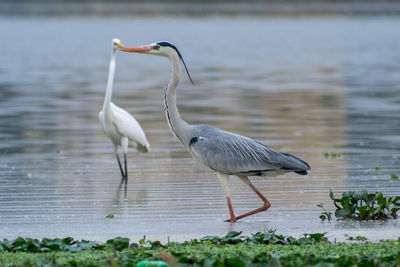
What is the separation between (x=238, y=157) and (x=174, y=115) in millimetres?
871

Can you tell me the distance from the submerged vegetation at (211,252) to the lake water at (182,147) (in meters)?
0.73

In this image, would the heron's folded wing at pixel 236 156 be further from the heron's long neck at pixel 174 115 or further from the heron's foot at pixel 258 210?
the heron's foot at pixel 258 210

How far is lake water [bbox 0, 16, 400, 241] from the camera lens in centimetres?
921

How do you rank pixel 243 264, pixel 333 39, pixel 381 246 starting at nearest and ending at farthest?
pixel 243 264 → pixel 381 246 → pixel 333 39

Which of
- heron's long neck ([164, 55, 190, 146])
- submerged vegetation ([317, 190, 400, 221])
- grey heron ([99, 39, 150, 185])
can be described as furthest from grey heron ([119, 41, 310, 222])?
grey heron ([99, 39, 150, 185])

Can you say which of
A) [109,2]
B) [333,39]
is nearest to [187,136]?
[333,39]

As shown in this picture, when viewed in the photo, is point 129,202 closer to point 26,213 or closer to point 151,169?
point 26,213

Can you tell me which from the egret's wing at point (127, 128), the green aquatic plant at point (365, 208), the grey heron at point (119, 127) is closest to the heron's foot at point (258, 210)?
the green aquatic plant at point (365, 208)

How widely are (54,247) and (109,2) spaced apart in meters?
144

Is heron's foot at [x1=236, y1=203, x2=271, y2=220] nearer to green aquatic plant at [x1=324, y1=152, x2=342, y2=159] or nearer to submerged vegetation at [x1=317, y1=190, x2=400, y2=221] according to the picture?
submerged vegetation at [x1=317, y1=190, x2=400, y2=221]

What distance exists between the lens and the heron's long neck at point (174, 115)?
9.26 m

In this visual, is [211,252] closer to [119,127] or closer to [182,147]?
[119,127]

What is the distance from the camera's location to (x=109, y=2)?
149 metres

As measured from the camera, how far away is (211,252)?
6.89 meters
